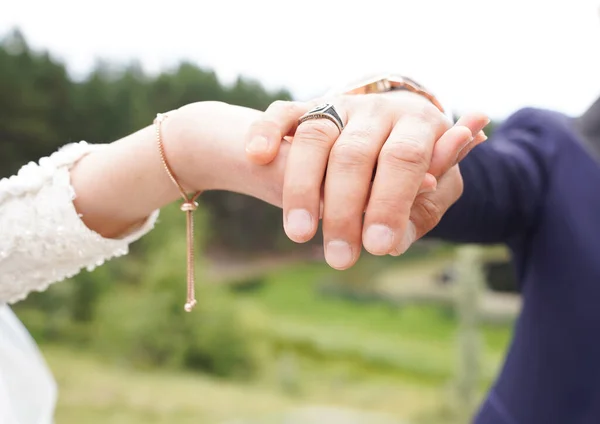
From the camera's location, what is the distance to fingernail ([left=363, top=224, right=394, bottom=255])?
0.34m

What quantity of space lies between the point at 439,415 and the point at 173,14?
1755mm

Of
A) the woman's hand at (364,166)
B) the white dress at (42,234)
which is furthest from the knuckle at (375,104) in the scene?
the white dress at (42,234)

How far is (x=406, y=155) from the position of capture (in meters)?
0.36

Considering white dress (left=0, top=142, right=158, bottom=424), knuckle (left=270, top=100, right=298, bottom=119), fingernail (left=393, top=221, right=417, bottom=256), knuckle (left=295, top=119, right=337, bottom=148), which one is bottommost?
white dress (left=0, top=142, right=158, bottom=424)

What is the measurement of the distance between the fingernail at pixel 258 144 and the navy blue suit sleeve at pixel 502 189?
0.29 metres

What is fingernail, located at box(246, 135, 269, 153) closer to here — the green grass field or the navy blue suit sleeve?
the navy blue suit sleeve

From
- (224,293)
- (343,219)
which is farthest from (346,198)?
(224,293)

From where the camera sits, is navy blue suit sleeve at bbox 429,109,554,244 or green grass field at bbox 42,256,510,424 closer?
navy blue suit sleeve at bbox 429,109,554,244

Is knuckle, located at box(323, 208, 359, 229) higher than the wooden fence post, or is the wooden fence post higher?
knuckle, located at box(323, 208, 359, 229)

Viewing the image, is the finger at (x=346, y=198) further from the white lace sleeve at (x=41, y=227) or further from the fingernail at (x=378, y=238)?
the white lace sleeve at (x=41, y=227)

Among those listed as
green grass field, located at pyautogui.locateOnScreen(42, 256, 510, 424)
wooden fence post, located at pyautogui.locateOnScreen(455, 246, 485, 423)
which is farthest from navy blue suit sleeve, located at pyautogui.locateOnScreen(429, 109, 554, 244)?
green grass field, located at pyautogui.locateOnScreen(42, 256, 510, 424)

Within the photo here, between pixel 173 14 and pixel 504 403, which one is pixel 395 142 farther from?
pixel 173 14

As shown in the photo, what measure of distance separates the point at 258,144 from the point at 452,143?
0.14 metres

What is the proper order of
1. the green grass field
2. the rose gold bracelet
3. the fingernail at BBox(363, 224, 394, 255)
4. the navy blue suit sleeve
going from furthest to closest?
the green grass field < the navy blue suit sleeve < the rose gold bracelet < the fingernail at BBox(363, 224, 394, 255)
